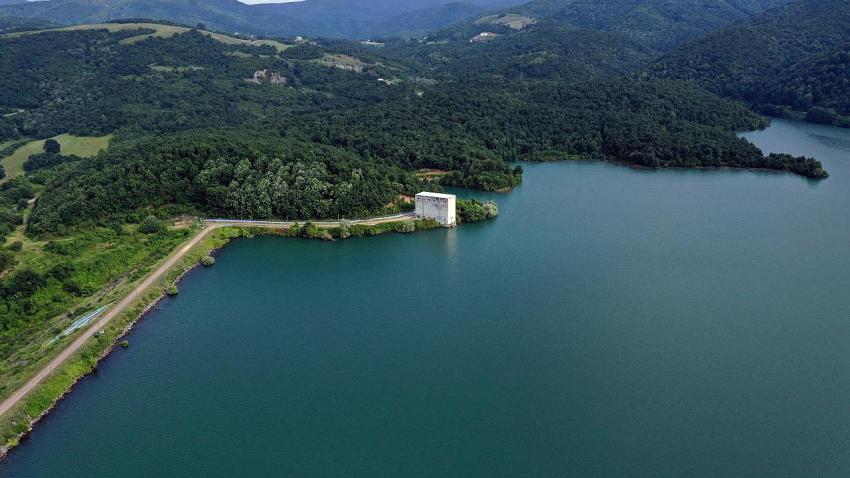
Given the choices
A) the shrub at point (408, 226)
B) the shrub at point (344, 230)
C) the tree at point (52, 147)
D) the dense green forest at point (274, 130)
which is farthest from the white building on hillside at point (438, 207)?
the tree at point (52, 147)

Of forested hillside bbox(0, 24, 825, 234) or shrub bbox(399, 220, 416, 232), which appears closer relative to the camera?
shrub bbox(399, 220, 416, 232)

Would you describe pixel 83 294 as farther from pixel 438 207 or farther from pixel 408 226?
pixel 438 207

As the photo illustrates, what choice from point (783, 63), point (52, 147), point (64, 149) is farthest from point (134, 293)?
point (783, 63)

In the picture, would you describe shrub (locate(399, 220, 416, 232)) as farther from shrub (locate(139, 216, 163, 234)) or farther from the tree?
the tree

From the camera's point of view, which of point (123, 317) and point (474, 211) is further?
point (474, 211)

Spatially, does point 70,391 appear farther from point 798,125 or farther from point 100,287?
point 798,125

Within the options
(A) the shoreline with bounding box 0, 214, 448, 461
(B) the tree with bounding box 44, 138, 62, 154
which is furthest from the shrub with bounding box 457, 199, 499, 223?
(B) the tree with bounding box 44, 138, 62, 154

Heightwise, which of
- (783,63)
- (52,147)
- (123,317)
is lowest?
(123,317)
